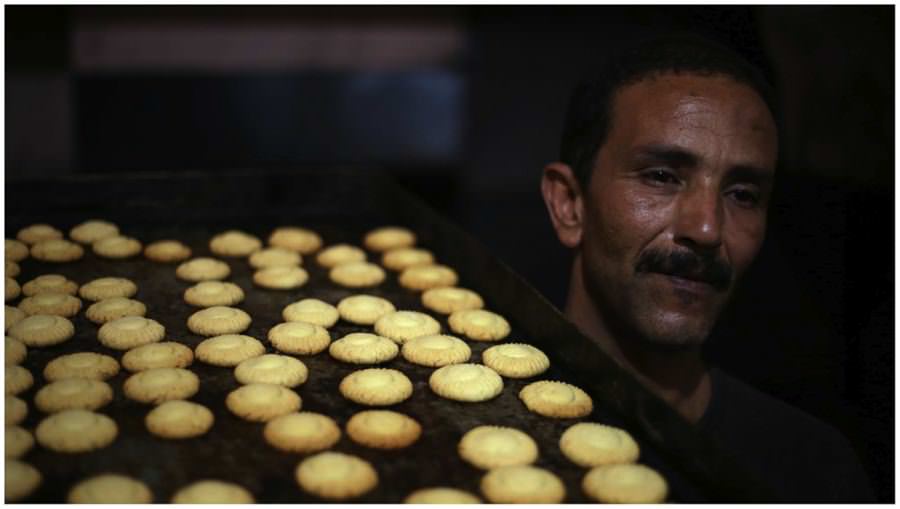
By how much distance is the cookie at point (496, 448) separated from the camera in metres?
1.63

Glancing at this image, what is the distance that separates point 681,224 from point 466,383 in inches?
21.9

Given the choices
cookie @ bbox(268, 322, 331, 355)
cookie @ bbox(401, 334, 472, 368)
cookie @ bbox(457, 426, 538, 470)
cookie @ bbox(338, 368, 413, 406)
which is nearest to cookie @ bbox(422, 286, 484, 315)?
cookie @ bbox(401, 334, 472, 368)

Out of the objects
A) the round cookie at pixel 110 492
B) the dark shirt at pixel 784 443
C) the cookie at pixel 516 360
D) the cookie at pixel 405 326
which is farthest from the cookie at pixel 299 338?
the dark shirt at pixel 784 443

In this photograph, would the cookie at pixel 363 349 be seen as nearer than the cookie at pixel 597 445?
No

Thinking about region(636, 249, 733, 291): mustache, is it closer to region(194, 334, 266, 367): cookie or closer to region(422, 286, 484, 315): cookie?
region(422, 286, 484, 315): cookie

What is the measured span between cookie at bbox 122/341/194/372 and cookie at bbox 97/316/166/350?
52 millimetres

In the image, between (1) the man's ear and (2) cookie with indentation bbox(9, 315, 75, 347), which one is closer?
(2) cookie with indentation bbox(9, 315, 75, 347)

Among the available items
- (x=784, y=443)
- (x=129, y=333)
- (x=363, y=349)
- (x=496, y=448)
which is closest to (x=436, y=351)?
(x=363, y=349)

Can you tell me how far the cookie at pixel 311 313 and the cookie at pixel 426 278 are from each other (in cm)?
29

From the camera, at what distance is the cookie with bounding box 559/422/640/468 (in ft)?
5.40

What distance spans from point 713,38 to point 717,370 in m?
0.80

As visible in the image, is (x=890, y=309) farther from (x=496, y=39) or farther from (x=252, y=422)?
(x=496, y=39)

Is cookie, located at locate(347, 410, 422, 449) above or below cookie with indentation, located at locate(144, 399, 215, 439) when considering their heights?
above

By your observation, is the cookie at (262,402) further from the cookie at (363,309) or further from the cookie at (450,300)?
the cookie at (450,300)
